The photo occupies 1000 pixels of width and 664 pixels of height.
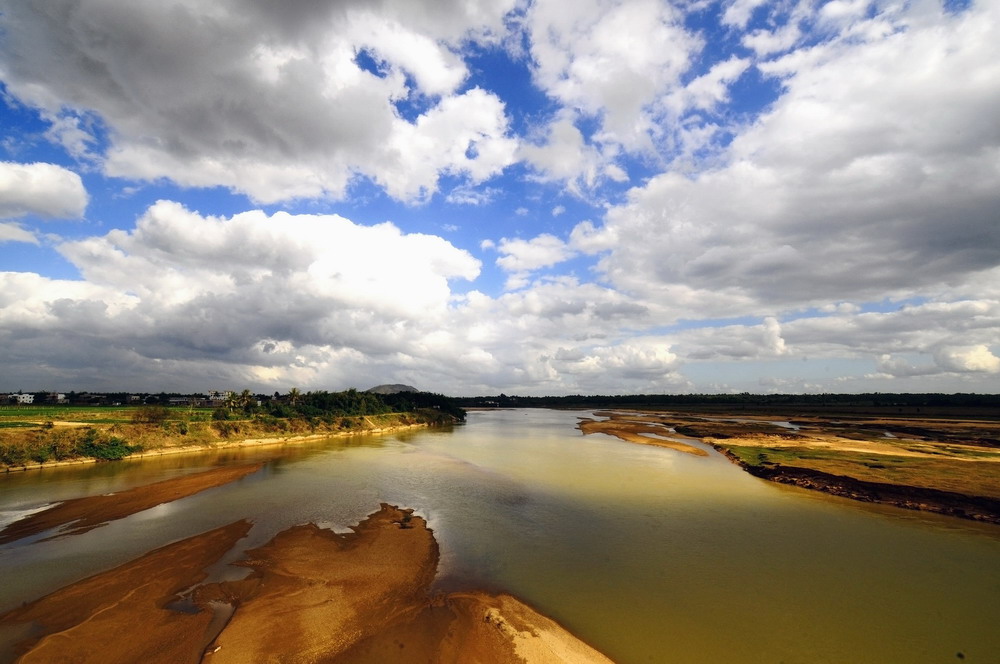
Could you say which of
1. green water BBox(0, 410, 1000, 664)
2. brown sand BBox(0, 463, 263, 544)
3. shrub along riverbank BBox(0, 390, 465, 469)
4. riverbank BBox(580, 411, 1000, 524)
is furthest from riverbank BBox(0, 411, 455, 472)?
riverbank BBox(580, 411, 1000, 524)

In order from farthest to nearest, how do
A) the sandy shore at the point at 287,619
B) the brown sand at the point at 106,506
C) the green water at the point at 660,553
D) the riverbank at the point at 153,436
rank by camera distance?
the riverbank at the point at 153,436
the brown sand at the point at 106,506
the green water at the point at 660,553
the sandy shore at the point at 287,619

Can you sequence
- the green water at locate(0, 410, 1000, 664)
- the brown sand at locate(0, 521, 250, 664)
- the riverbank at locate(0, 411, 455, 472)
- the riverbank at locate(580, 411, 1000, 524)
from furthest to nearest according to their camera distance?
the riverbank at locate(0, 411, 455, 472)
the riverbank at locate(580, 411, 1000, 524)
the green water at locate(0, 410, 1000, 664)
the brown sand at locate(0, 521, 250, 664)

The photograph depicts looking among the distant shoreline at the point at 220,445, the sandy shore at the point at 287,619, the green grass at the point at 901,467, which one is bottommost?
the distant shoreline at the point at 220,445

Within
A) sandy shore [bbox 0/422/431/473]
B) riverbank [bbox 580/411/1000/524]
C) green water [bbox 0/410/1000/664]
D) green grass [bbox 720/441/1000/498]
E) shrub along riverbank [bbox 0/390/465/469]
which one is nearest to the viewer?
green water [bbox 0/410/1000/664]

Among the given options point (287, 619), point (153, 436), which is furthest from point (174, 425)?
point (287, 619)

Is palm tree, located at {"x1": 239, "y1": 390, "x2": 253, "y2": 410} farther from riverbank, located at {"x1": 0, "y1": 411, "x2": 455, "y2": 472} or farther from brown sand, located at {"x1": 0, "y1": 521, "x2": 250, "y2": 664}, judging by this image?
brown sand, located at {"x1": 0, "y1": 521, "x2": 250, "y2": 664}

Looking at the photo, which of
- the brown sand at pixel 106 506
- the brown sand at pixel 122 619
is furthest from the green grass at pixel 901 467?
the brown sand at pixel 106 506

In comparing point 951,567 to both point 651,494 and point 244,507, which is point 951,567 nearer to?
point 651,494

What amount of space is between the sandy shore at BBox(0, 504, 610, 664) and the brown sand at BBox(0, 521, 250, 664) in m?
0.03

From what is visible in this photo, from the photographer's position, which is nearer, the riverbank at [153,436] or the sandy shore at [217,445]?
the riverbank at [153,436]

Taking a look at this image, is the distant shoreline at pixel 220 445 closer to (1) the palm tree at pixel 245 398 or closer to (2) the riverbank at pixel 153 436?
(2) the riverbank at pixel 153 436

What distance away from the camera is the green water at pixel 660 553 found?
37.2 feet

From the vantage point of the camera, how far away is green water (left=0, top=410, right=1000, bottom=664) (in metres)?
11.4

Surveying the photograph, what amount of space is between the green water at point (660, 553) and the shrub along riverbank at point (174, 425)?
478cm
